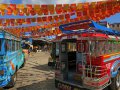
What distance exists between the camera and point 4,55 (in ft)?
25.9

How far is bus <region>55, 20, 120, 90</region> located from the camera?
257 inches

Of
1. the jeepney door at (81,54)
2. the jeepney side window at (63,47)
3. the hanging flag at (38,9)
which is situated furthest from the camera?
the hanging flag at (38,9)

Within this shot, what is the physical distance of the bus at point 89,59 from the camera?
654 centimetres

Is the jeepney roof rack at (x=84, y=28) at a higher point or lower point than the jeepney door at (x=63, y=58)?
higher

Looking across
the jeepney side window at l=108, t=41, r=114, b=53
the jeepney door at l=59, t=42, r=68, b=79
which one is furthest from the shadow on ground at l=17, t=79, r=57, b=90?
the jeepney side window at l=108, t=41, r=114, b=53

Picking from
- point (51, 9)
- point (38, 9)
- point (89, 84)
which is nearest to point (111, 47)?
point (89, 84)

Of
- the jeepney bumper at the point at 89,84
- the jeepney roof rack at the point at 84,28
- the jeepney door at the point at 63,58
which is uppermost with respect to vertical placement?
the jeepney roof rack at the point at 84,28

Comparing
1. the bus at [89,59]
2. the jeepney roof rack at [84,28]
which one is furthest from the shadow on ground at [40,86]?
the jeepney roof rack at [84,28]

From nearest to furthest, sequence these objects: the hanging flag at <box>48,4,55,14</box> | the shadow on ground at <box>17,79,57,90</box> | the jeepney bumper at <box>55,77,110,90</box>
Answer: the jeepney bumper at <box>55,77,110,90</box>
the shadow on ground at <box>17,79,57,90</box>
the hanging flag at <box>48,4,55,14</box>

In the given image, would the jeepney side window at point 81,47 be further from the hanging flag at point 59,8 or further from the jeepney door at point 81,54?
the hanging flag at point 59,8

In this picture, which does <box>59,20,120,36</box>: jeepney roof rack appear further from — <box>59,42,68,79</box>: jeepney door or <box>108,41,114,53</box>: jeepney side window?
<box>59,42,68,79</box>: jeepney door

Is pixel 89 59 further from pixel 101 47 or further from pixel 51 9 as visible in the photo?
pixel 51 9

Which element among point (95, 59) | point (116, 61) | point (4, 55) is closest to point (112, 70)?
point (116, 61)

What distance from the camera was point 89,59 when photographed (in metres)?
6.63
